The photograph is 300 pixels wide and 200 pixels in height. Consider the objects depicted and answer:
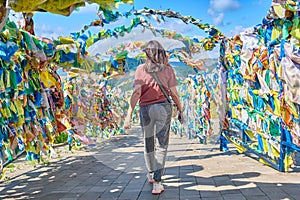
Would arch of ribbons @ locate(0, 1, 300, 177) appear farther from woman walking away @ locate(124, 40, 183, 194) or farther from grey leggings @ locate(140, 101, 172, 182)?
grey leggings @ locate(140, 101, 172, 182)

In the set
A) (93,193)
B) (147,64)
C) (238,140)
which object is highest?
(147,64)

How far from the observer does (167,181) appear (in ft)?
11.9

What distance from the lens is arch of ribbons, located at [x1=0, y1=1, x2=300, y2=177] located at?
288 cm

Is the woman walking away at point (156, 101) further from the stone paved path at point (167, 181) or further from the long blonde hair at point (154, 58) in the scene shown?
the stone paved path at point (167, 181)

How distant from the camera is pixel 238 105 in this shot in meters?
4.86

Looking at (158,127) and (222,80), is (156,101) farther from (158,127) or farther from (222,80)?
(222,80)

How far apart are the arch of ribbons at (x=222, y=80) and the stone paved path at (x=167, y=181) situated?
370mm

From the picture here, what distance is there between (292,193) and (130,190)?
62.2 inches

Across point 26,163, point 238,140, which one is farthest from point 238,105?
point 26,163

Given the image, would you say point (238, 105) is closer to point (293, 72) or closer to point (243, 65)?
point (243, 65)

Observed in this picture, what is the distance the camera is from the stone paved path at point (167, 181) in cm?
308

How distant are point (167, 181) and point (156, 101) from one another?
102 centimetres

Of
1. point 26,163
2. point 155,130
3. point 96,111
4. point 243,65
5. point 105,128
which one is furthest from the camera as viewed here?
point 105,128

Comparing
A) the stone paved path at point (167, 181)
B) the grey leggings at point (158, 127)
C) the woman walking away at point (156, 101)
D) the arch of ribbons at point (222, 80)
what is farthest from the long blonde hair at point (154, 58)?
the stone paved path at point (167, 181)
